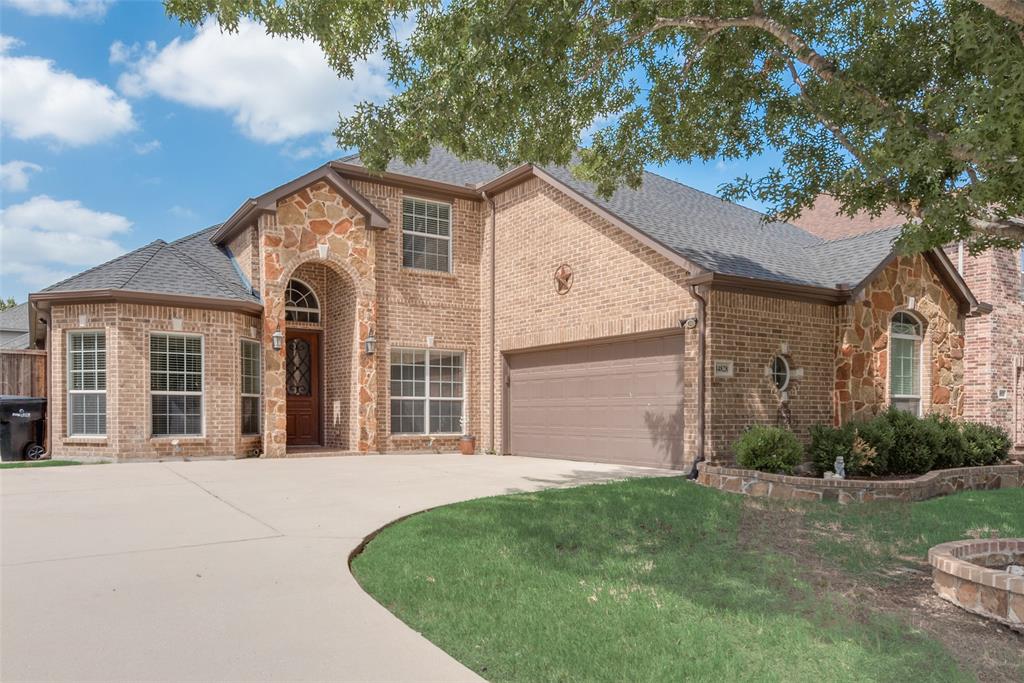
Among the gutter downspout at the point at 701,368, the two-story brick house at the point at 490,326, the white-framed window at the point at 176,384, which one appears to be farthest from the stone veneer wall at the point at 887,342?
the white-framed window at the point at 176,384

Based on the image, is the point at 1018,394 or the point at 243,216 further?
the point at 1018,394

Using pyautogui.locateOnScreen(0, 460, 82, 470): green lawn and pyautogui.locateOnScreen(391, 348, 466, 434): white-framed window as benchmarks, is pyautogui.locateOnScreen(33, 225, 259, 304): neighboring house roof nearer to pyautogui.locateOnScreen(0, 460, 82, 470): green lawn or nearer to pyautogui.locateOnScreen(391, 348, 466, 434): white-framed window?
pyautogui.locateOnScreen(0, 460, 82, 470): green lawn

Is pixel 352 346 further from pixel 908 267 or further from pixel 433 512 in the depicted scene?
pixel 908 267

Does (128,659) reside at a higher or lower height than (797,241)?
lower

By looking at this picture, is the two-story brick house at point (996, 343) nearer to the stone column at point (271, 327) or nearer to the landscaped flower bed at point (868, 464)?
the landscaped flower bed at point (868, 464)

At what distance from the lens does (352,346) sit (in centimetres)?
1527

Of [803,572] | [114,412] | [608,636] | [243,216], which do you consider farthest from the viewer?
[243,216]

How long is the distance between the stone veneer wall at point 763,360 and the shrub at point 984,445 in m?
2.20

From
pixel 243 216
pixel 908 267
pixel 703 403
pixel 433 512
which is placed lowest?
pixel 433 512

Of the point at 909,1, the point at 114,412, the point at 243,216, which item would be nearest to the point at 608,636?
the point at 909,1

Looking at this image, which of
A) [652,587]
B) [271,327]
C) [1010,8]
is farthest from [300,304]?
[1010,8]

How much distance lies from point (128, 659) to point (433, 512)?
4149mm

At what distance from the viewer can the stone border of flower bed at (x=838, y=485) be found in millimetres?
9242

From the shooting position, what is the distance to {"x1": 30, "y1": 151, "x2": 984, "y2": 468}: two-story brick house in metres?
12.0
